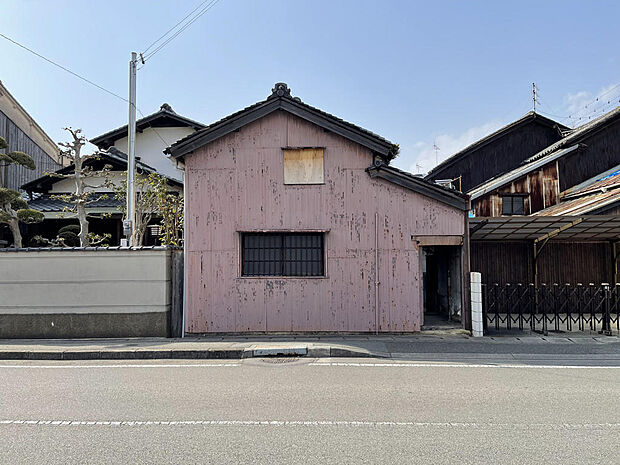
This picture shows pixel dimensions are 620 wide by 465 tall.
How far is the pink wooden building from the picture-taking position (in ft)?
36.6

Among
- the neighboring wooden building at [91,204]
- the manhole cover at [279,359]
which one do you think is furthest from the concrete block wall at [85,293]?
the neighboring wooden building at [91,204]

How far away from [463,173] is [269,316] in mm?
15471

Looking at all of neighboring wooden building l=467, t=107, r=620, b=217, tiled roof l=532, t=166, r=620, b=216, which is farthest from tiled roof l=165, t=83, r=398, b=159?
neighboring wooden building l=467, t=107, r=620, b=217

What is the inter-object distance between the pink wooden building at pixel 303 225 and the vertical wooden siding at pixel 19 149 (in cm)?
1489

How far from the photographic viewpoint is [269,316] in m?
11.1

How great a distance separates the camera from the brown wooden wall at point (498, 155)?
23.2m

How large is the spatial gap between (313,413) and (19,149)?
2516 centimetres

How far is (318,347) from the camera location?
932cm

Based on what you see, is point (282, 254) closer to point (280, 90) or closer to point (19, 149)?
point (280, 90)

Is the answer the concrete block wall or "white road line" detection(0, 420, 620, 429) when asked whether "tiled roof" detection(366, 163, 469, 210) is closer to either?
the concrete block wall

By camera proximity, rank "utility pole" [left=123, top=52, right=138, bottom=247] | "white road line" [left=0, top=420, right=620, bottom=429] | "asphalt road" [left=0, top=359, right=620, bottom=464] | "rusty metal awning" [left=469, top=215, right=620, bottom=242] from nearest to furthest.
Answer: "asphalt road" [left=0, top=359, right=620, bottom=464] < "white road line" [left=0, top=420, right=620, bottom=429] < "rusty metal awning" [left=469, top=215, right=620, bottom=242] < "utility pole" [left=123, top=52, right=138, bottom=247]

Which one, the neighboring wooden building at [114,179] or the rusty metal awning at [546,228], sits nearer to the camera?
the rusty metal awning at [546,228]

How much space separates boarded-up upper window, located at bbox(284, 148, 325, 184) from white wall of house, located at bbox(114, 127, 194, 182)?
14.3m

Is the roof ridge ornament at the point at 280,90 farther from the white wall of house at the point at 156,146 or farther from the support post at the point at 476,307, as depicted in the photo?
the white wall of house at the point at 156,146
